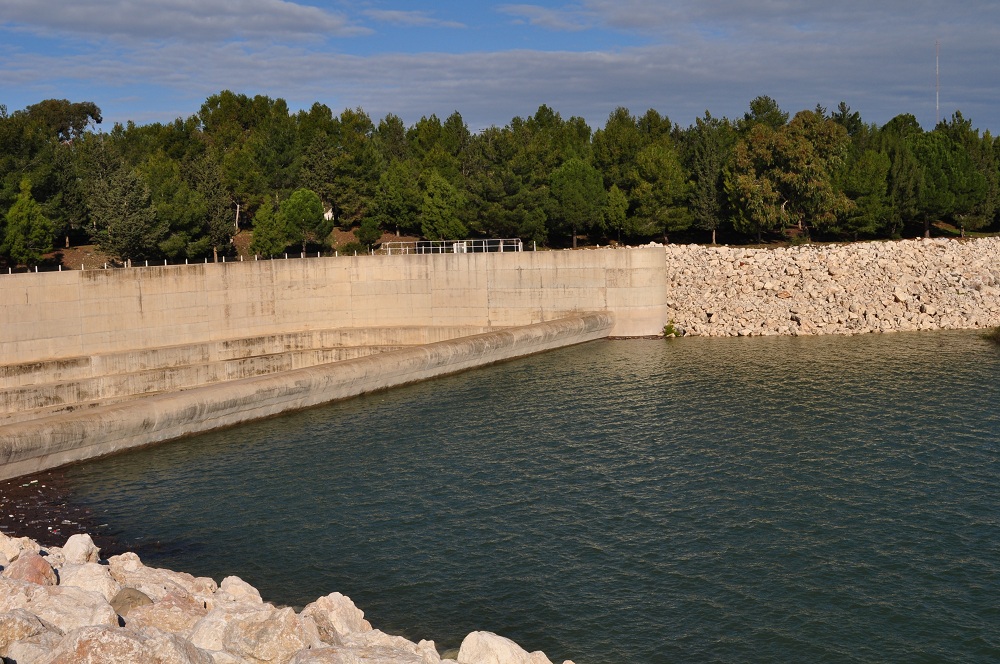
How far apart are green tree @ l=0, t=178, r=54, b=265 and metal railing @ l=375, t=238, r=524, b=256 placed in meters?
20.8

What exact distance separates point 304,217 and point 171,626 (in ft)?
170

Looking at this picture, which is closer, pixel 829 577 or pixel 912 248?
pixel 829 577

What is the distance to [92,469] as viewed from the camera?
29312mm

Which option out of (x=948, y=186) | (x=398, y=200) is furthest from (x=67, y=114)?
(x=948, y=186)

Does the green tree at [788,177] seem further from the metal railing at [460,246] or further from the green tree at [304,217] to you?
the green tree at [304,217]

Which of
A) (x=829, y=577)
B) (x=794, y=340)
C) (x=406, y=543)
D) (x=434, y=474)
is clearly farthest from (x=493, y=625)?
(x=794, y=340)

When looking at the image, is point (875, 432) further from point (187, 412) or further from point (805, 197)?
point (805, 197)

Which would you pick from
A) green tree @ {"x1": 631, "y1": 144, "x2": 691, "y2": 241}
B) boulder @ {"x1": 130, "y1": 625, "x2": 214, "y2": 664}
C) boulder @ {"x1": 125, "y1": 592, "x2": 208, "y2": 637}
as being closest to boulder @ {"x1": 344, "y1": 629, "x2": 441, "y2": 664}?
boulder @ {"x1": 130, "y1": 625, "x2": 214, "y2": 664}

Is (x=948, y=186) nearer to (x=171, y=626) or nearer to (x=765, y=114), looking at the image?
(x=765, y=114)

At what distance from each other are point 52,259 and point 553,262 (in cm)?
3520

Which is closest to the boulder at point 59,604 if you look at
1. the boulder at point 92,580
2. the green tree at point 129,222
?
the boulder at point 92,580

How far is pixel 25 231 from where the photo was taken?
57.8 m

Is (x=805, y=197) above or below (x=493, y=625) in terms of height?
above

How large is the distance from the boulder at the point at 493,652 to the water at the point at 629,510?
6.28 ft
